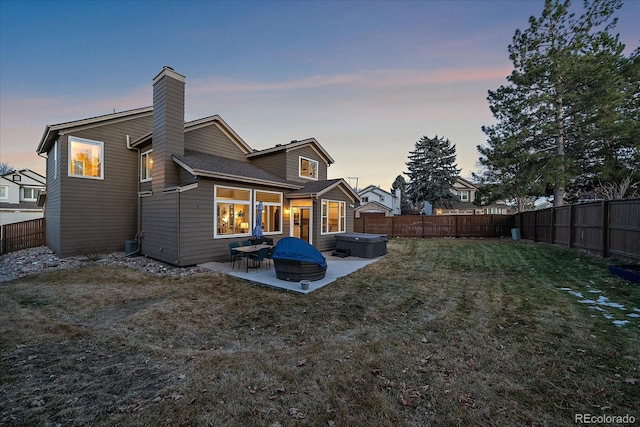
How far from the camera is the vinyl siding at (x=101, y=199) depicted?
34.4 ft

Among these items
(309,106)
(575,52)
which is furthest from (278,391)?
(575,52)

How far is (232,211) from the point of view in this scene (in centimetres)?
1024

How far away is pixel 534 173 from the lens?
1652 centimetres

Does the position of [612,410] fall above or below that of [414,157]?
below

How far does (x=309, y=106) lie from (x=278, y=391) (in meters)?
17.6

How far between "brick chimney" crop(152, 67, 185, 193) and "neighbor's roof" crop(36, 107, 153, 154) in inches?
111

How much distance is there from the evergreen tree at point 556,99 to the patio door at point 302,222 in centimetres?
1386

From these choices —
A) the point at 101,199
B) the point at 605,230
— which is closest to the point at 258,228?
the point at 101,199

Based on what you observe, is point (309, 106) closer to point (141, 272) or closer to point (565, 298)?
point (141, 272)

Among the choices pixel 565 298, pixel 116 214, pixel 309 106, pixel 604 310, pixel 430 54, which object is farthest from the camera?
pixel 309 106

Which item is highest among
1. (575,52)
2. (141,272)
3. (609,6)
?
(609,6)

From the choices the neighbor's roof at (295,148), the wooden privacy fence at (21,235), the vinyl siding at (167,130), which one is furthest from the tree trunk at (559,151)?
the wooden privacy fence at (21,235)

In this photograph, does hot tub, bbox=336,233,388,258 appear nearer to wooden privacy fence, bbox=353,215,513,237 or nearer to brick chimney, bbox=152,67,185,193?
brick chimney, bbox=152,67,185,193
